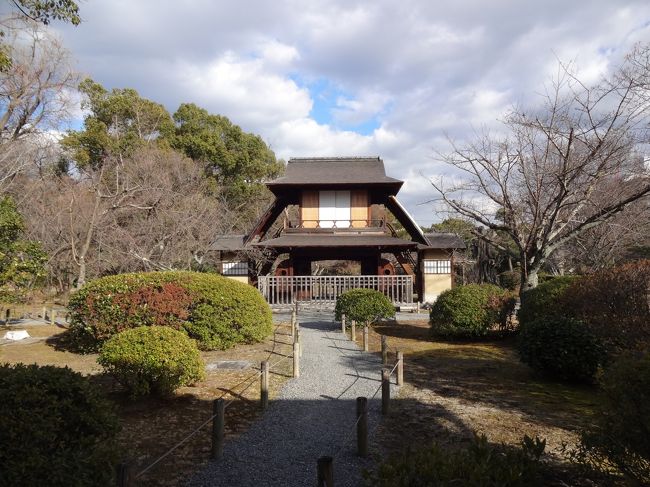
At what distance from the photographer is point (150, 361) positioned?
664cm

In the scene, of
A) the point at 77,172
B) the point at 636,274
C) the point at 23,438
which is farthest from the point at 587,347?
the point at 77,172

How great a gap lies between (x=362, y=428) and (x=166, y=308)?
22.7 ft

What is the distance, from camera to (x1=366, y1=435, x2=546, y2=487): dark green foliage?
2.80 metres

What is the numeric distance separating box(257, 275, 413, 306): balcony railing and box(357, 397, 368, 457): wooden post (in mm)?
14744

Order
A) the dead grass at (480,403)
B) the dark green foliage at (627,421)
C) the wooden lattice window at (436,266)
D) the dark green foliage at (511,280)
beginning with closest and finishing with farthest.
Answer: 1. the dark green foliage at (627,421)
2. the dead grass at (480,403)
3. the wooden lattice window at (436,266)
4. the dark green foliage at (511,280)

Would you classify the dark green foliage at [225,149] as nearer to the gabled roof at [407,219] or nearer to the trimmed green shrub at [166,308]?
the gabled roof at [407,219]

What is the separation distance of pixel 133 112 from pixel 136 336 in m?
30.3

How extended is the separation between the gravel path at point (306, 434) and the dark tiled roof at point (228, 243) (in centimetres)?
1357

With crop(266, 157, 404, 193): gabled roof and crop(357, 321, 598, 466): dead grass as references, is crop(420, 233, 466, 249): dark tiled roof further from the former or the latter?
crop(357, 321, 598, 466): dead grass

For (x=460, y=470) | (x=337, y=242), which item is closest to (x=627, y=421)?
(x=460, y=470)

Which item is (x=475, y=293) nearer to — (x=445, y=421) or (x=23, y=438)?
(x=445, y=421)

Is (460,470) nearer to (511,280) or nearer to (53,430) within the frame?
(53,430)

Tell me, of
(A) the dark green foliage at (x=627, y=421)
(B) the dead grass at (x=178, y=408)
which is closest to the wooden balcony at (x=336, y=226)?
(B) the dead grass at (x=178, y=408)

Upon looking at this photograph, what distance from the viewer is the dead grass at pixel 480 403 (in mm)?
5656
